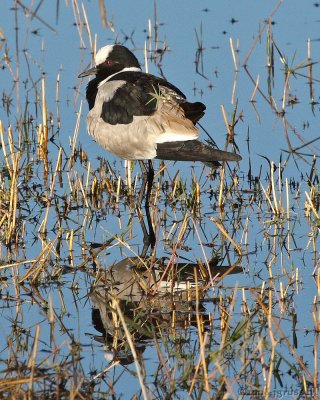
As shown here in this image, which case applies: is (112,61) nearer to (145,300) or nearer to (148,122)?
(148,122)

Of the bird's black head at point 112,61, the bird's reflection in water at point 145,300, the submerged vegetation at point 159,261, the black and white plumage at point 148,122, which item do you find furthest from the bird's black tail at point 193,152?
the bird's black head at point 112,61

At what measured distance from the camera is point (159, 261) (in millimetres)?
6707

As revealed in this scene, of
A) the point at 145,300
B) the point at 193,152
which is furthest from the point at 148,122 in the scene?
the point at 145,300

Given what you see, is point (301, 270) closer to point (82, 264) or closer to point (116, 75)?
point (82, 264)

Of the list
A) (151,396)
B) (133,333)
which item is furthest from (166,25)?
(151,396)

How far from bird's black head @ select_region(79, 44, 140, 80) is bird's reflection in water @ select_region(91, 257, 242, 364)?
2027 millimetres

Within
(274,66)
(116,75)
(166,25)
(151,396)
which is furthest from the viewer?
(166,25)

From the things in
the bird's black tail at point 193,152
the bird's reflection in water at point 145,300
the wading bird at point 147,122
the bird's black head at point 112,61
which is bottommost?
the bird's reflection in water at point 145,300

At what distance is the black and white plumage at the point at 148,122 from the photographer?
7.10 metres

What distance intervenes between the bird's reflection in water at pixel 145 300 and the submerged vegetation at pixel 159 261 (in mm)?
12

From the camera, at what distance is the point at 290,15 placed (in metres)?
11.5

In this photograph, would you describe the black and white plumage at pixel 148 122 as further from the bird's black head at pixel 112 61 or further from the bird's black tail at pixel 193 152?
the bird's black head at pixel 112 61

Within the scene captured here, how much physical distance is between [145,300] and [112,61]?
287 centimetres

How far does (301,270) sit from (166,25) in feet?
17.9
